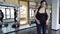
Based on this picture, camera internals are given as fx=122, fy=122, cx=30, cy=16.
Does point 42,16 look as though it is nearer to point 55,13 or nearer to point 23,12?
point 55,13

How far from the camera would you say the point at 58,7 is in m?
9.72

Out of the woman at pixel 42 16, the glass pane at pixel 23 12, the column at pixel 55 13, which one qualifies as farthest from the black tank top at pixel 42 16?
the glass pane at pixel 23 12

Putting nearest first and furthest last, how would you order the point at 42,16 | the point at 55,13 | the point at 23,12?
the point at 42,16 → the point at 55,13 → the point at 23,12

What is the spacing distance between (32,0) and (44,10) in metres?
8.74

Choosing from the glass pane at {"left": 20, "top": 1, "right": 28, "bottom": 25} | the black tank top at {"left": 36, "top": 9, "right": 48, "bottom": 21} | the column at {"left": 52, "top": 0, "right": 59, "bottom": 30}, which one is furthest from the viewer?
the glass pane at {"left": 20, "top": 1, "right": 28, "bottom": 25}

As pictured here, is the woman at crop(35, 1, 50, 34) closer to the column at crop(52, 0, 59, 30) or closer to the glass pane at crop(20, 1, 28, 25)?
the column at crop(52, 0, 59, 30)

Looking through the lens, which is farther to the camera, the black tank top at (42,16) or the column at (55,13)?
the column at (55,13)

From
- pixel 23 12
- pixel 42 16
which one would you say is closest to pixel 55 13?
pixel 23 12

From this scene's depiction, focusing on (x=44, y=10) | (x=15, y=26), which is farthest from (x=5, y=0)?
(x=44, y=10)

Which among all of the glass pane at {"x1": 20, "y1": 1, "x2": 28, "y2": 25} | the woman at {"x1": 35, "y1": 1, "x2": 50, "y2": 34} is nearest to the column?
the glass pane at {"x1": 20, "y1": 1, "x2": 28, "y2": 25}

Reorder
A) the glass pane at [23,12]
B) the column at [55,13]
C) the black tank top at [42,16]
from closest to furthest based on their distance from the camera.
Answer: the black tank top at [42,16] → the column at [55,13] → the glass pane at [23,12]

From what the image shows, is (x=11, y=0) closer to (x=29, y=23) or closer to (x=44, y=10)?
(x=29, y=23)

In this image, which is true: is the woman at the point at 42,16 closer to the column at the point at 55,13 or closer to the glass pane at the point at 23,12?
the column at the point at 55,13

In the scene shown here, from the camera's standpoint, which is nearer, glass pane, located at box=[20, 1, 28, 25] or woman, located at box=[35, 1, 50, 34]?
woman, located at box=[35, 1, 50, 34]
